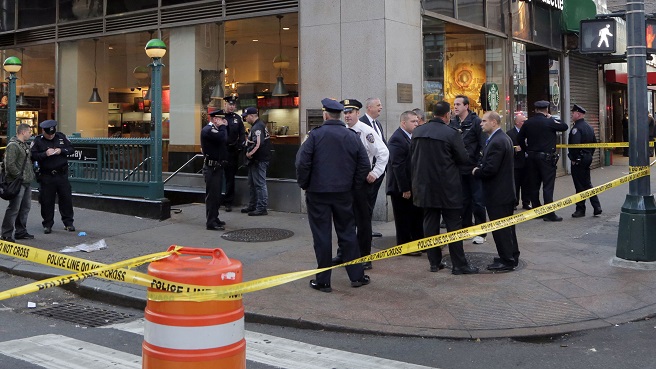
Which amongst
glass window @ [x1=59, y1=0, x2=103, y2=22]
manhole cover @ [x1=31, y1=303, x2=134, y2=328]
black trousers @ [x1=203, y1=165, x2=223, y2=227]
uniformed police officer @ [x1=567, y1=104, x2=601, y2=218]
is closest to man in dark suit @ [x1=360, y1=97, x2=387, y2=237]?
black trousers @ [x1=203, y1=165, x2=223, y2=227]

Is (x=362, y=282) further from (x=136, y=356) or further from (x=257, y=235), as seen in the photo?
(x=257, y=235)

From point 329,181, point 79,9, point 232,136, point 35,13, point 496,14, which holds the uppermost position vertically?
point 35,13

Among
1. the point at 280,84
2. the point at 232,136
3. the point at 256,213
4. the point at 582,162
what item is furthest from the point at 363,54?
the point at 582,162

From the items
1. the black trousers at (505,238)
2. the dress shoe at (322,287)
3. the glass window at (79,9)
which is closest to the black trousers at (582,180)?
the black trousers at (505,238)

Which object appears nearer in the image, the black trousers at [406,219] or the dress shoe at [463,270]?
the dress shoe at [463,270]

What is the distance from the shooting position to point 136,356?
5.50m

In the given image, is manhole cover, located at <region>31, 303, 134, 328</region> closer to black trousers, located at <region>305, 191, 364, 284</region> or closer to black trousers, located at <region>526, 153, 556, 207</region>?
black trousers, located at <region>305, 191, 364, 284</region>

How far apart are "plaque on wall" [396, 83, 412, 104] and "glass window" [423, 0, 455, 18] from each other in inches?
65.6

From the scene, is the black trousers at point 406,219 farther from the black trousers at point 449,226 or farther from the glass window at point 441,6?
the glass window at point 441,6

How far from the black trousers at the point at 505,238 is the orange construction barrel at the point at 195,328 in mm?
4894

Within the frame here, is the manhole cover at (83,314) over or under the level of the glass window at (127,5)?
under

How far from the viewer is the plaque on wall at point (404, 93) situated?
1166 centimetres

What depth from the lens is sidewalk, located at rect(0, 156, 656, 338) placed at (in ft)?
20.8

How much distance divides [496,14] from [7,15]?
39.8 feet
